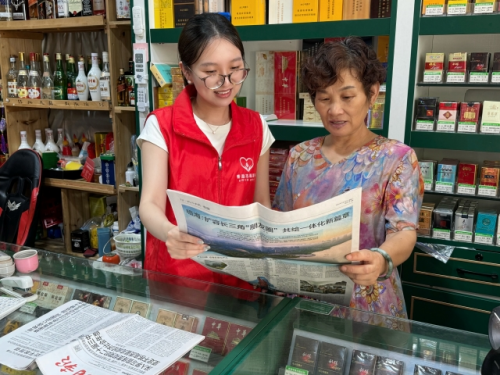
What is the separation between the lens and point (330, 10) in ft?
8.06

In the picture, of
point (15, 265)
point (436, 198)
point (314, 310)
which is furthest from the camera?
point (436, 198)

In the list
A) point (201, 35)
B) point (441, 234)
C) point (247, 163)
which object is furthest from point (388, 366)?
point (441, 234)

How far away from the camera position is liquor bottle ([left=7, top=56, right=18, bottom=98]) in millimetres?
4012

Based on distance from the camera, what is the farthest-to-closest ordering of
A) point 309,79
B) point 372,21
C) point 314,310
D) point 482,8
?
point 372,21 → point 482,8 → point 309,79 → point 314,310

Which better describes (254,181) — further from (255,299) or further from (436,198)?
(436,198)

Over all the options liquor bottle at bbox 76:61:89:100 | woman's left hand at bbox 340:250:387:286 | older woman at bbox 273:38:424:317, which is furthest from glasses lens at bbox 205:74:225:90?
liquor bottle at bbox 76:61:89:100

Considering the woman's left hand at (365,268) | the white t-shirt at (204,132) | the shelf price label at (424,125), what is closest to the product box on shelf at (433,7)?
the shelf price label at (424,125)

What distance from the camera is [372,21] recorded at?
2.34m

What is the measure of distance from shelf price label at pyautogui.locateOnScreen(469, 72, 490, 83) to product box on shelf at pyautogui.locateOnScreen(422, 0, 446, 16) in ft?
1.11

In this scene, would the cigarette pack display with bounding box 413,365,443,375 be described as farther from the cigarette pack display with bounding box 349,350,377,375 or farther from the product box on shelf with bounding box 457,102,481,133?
the product box on shelf with bounding box 457,102,481,133

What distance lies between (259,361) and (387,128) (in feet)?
5.45

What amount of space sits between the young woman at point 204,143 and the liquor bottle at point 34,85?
9.23 feet

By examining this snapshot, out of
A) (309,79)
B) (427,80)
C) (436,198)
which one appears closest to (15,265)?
(309,79)

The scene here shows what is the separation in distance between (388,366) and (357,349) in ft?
0.27
